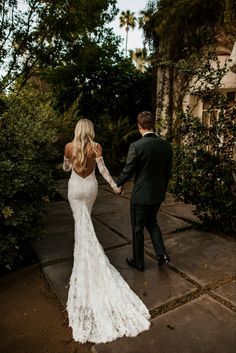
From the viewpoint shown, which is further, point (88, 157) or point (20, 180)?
point (88, 157)

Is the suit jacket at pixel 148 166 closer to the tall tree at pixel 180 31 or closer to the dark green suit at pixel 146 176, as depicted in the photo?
the dark green suit at pixel 146 176

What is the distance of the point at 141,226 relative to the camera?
12.1ft

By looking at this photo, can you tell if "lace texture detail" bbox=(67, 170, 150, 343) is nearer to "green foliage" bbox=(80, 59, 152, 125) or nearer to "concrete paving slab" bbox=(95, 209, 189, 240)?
"concrete paving slab" bbox=(95, 209, 189, 240)

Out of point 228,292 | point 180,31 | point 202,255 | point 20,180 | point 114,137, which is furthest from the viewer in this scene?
point 114,137

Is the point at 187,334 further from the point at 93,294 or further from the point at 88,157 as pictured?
the point at 88,157

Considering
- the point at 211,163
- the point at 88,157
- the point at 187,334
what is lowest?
the point at 187,334

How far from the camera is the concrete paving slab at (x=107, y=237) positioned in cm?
461

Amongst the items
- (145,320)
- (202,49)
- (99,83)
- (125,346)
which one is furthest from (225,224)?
(99,83)

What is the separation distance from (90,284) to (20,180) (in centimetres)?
147

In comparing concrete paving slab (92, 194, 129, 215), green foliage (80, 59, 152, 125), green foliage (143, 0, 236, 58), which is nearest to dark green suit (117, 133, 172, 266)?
concrete paving slab (92, 194, 129, 215)

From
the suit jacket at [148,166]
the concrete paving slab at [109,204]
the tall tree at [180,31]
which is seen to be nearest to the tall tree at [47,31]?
the tall tree at [180,31]

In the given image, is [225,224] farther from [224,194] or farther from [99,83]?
[99,83]

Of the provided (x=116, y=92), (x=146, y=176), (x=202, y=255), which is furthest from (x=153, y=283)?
(x=116, y=92)

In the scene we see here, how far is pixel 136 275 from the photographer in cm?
367
